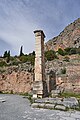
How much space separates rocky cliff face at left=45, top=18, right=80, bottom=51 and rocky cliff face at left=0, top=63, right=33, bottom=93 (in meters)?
38.8

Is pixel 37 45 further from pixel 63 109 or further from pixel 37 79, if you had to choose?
pixel 63 109

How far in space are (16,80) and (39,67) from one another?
6.43 metres

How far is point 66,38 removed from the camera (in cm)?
5750

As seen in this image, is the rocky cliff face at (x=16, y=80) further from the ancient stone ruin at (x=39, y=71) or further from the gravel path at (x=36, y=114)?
the gravel path at (x=36, y=114)

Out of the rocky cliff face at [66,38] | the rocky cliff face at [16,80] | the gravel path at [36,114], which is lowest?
the gravel path at [36,114]

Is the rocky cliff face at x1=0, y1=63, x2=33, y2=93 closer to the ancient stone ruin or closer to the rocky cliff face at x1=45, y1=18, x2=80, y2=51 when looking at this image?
the ancient stone ruin

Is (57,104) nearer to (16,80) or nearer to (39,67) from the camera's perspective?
(39,67)

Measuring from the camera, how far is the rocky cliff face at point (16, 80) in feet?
50.2

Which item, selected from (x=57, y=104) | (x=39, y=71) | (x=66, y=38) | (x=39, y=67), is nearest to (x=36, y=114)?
(x=57, y=104)

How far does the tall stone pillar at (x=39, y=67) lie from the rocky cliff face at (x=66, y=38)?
43391 millimetres

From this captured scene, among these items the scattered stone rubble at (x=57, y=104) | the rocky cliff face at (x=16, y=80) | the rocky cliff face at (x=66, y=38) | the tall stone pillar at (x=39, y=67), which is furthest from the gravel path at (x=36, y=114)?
the rocky cliff face at (x=66, y=38)

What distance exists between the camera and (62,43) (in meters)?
56.5

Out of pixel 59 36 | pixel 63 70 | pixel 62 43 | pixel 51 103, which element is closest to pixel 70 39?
pixel 62 43

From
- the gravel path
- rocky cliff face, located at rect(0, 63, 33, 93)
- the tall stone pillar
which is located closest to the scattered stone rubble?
the gravel path
